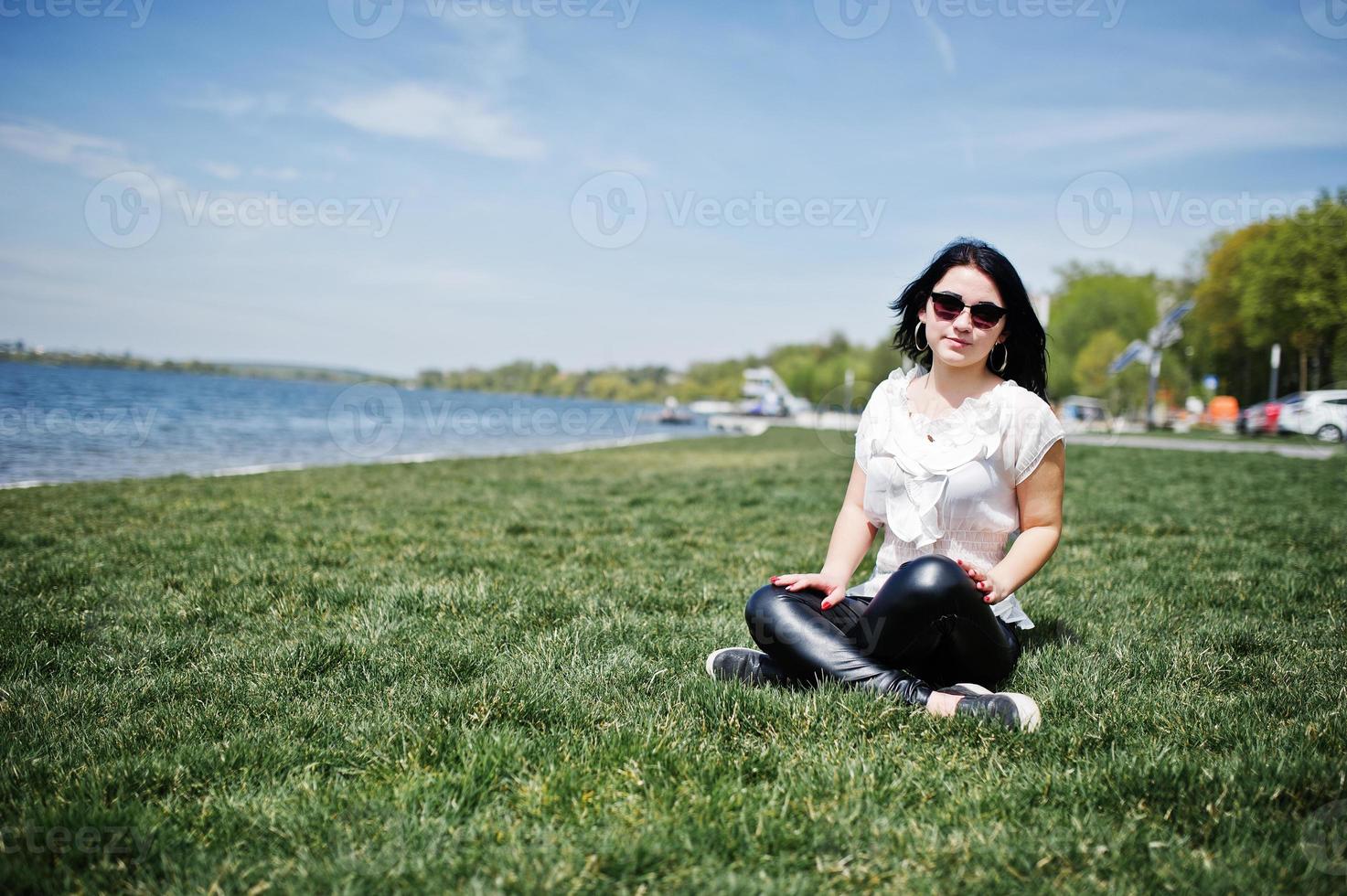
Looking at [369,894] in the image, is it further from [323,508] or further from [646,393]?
[646,393]

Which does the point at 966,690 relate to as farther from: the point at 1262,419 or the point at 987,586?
the point at 1262,419

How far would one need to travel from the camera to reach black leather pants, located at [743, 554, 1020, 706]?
2.87 meters

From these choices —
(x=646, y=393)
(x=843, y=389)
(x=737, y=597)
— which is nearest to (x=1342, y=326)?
(x=737, y=597)

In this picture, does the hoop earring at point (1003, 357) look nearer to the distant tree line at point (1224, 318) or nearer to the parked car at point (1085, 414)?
the distant tree line at point (1224, 318)

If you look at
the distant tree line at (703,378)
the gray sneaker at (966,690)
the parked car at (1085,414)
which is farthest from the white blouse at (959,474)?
the distant tree line at (703,378)

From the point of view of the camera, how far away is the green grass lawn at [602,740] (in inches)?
83.0

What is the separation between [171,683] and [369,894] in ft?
6.30

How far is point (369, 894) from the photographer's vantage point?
1980mm

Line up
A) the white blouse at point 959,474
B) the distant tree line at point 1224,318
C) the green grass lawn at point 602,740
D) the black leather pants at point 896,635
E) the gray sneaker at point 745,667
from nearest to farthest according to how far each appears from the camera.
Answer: the green grass lawn at point 602,740
the black leather pants at point 896,635
the white blouse at point 959,474
the gray sneaker at point 745,667
the distant tree line at point 1224,318

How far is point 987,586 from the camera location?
2924 mm

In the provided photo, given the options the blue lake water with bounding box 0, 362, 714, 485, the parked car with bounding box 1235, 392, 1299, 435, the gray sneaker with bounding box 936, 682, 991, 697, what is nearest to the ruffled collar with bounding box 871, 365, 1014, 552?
the gray sneaker with bounding box 936, 682, 991, 697

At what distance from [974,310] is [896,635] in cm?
131

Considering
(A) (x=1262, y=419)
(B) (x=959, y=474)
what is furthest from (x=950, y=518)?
(A) (x=1262, y=419)

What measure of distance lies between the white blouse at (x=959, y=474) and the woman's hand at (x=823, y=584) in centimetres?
21
